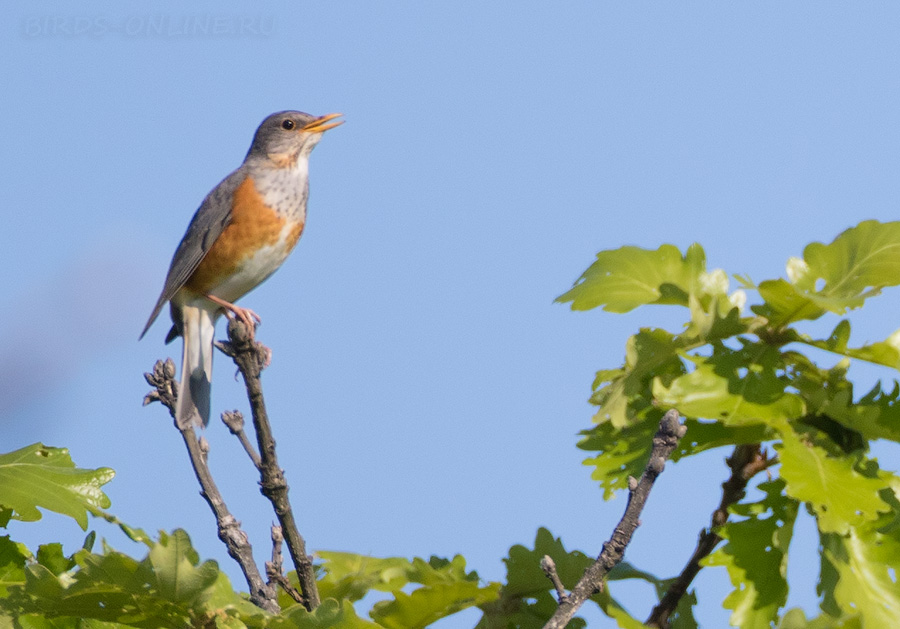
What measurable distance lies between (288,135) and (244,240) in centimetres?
129

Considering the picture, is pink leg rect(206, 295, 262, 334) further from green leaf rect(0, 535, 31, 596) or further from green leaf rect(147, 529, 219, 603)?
green leaf rect(147, 529, 219, 603)

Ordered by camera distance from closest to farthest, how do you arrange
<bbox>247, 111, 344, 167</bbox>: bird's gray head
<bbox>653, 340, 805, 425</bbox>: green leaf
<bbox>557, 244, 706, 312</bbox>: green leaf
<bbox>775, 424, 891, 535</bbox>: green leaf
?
<bbox>775, 424, 891, 535</bbox>: green leaf, <bbox>653, 340, 805, 425</bbox>: green leaf, <bbox>557, 244, 706, 312</bbox>: green leaf, <bbox>247, 111, 344, 167</bbox>: bird's gray head

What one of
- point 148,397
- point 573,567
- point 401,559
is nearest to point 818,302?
point 573,567

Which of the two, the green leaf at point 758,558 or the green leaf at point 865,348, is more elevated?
the green leaf at point 865,348

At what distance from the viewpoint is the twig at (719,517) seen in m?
2.21

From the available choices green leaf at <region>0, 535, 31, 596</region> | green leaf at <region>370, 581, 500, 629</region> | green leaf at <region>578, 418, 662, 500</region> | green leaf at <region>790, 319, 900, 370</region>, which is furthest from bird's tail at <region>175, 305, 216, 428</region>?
green leaf at <region>790, 319, 900, 370</region>

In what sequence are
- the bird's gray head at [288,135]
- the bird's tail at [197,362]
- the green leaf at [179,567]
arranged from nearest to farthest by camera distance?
the green leaf at [179,567] < the bird's tail at [197,362] < the bird's gray head at [288,135]

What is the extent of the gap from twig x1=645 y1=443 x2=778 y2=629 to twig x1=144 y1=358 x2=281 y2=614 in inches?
34.8

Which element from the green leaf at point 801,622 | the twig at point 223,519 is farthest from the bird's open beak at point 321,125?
the green leaf at point 801,622

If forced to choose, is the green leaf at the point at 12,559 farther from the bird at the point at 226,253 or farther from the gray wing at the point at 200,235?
the gray wing at the point at 200,235

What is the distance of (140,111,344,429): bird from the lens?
6.33 metres

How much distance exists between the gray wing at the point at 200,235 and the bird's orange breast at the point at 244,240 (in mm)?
47

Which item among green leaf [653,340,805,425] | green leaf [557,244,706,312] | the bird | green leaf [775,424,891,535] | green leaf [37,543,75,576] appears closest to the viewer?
green leaf [775,424,891,535]

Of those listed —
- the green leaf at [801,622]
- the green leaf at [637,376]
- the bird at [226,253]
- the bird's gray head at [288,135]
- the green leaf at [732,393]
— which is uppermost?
the bird's gray head at [288,135]
